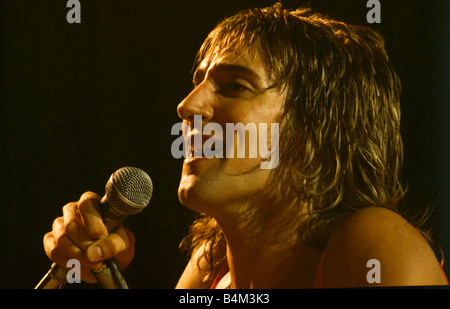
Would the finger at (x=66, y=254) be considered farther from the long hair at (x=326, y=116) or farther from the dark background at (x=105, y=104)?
the dark background at (x=105, y=104)

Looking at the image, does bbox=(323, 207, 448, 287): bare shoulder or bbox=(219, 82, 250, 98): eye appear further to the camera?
bbox=(219, 82, 250, 98): eye

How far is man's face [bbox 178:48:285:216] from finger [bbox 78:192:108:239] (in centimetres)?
25

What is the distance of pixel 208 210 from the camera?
124cm

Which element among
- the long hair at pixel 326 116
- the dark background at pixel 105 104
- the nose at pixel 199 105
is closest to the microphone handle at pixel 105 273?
the nose at pixel 199 105

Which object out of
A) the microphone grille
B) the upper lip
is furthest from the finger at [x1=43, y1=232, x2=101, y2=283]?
the upper lip

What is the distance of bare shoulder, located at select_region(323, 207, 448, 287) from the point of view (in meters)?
0.90

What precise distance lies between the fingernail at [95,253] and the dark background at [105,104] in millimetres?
846

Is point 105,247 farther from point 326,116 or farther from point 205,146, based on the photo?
point 326,116

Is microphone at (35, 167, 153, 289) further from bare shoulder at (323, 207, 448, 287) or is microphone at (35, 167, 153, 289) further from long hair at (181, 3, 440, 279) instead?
bare shoulder at (323, 207, 448, 287)

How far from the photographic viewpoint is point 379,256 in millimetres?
928

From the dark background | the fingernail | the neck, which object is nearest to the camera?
the fingernail

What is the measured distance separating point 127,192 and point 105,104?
0.89 m

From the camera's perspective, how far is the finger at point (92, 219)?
3.44 feet
